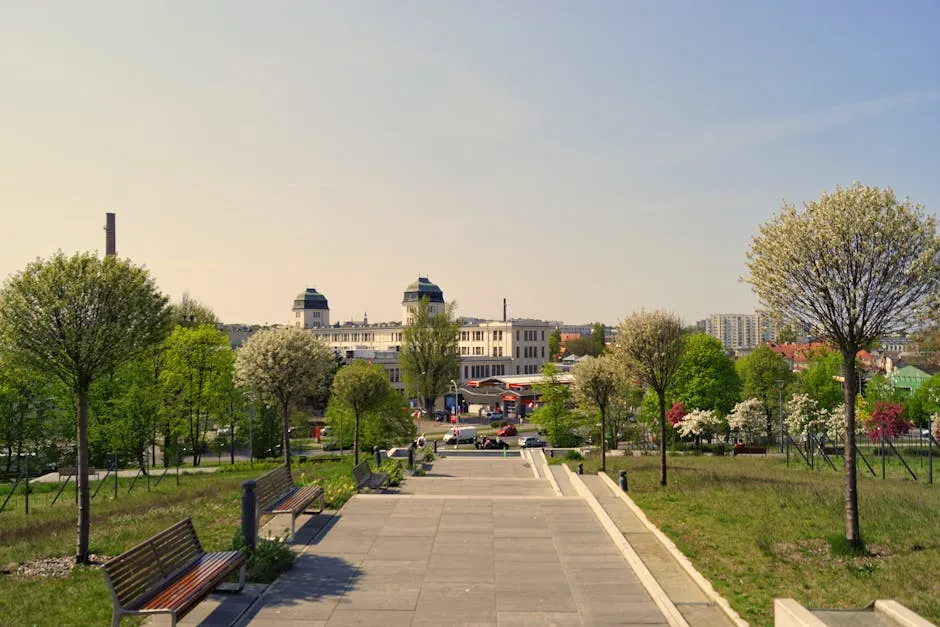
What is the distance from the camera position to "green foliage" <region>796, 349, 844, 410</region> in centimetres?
5272

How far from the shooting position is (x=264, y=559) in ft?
36.7

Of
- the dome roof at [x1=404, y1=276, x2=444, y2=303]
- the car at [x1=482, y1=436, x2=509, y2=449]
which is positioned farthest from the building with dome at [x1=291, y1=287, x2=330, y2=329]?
the car at [x1=482, y1=436, x2=509, y2=449]

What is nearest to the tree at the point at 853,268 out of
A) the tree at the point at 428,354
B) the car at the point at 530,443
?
the car at the point at 530,443

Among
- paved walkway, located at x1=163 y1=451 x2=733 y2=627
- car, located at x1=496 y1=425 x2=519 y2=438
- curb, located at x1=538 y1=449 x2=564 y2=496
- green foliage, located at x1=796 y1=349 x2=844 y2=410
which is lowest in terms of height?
car, located at x1=496 y1=425 x2=519 y2=438

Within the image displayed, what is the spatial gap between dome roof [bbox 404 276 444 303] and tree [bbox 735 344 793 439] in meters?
94.1

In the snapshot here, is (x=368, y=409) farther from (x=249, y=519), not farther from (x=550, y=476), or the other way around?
(x=249, y=519)

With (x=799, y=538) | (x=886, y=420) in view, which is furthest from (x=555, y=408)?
(x=799, y=538)

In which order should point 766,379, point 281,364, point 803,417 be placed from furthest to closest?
point 766,379
point 803,417
point 281,364

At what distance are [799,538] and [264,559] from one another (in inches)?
369

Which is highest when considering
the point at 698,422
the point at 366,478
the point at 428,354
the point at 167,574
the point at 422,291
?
the point at 422,291

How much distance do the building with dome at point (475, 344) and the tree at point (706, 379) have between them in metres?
46.1

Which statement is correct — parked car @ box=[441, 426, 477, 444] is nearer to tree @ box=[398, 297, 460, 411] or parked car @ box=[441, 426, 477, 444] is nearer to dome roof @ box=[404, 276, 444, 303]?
tree @ box=[398, 297, 460, 411]

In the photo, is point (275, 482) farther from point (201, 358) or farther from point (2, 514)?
point (201, 358)


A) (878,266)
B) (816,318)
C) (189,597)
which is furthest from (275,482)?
(878,266)
